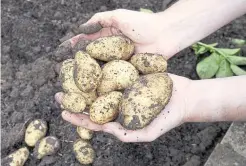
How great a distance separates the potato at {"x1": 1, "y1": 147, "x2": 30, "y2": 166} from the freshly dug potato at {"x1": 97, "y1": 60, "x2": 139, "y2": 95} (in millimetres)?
527

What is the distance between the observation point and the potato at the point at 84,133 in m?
2.14

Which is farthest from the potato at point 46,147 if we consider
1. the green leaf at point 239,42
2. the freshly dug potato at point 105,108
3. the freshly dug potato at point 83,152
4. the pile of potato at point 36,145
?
the green leaf at point 239,42

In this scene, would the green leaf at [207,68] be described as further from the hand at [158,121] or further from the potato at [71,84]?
the potato at [71,84]

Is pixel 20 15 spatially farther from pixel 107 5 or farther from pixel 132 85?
pixel 132 85

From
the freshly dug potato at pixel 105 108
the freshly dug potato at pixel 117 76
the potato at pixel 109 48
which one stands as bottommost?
the freshly dug potato at pixel 105 108

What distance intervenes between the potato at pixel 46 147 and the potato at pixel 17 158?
5 cm

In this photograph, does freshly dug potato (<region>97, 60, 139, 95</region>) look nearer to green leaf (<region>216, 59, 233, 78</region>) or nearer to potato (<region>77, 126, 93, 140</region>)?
potato (<region>77, 126, 93, 140</region>)

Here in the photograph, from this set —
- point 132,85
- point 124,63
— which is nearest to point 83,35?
point 124,63

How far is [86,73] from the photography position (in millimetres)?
1944

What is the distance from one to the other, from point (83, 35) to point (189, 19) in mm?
585

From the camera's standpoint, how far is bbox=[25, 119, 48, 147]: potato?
2.18 m

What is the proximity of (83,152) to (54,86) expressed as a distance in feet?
1.69

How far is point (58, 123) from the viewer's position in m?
2.31

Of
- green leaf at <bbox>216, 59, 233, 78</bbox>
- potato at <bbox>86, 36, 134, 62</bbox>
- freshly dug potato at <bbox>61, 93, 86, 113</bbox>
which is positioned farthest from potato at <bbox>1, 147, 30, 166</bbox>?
green leaf at <bbox>216, 59, 233, 78</bbox>
